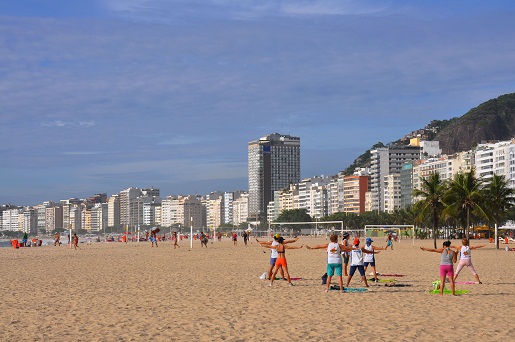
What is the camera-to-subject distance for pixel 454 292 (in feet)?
47.1

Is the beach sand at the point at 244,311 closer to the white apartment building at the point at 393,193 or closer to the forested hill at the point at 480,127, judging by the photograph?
the white apartment building at the point at 393,193

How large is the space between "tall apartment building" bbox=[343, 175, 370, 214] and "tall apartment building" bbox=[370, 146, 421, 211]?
134 inches

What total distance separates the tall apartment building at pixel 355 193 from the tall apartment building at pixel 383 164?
3.40 m

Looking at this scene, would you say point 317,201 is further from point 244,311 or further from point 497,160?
point 244,311

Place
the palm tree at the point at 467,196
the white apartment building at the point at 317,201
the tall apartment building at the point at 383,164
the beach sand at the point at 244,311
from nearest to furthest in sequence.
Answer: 1. the beach sand at the point at 244,311
2. the palm tree at the point at 467,196
3. the tall apartment building at the point at 383,164
4. the white apartment building at the point at 317,201

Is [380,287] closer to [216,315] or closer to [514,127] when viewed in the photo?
[216,315]

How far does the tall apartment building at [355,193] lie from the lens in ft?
559

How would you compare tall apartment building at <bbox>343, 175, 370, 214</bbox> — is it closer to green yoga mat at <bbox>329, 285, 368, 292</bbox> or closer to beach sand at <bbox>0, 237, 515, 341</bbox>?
beach sand at <bbox>0, 237, 515, 341</bbox>

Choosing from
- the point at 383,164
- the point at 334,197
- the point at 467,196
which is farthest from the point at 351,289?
the point at 334,197

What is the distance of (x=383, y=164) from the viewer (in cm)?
16562

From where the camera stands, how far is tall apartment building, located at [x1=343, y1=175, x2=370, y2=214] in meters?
170

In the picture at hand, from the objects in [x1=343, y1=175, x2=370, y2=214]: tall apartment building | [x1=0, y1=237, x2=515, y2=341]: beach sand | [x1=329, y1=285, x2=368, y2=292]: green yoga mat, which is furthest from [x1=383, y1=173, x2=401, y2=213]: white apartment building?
[x1=329, y1=285, x2=368, y2=292]: green yoga mat

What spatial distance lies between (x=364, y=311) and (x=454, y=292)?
2968 millimetres

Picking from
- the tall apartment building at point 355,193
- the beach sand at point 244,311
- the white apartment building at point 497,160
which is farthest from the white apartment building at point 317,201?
the beach sand at point 244,311
